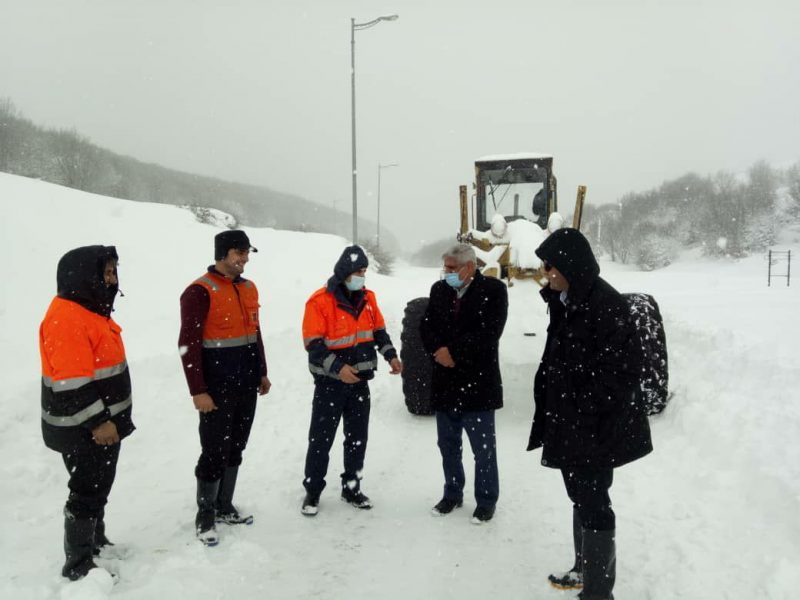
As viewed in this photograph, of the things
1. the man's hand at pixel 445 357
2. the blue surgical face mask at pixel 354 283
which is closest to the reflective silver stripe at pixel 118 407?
the blue surgical face mask at pixel 354 283

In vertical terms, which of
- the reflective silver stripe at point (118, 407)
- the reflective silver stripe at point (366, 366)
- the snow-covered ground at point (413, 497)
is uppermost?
the reflective silver stripe at point (366, 366)

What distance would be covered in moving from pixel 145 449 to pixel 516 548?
372 centimetres

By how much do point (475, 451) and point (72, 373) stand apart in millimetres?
2704

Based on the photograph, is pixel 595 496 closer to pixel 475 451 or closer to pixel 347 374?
pixel 475 451

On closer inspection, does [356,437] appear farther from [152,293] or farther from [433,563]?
[152,293]

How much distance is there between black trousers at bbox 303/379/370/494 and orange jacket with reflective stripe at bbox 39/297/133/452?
60.9 inches

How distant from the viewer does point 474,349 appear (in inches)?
166

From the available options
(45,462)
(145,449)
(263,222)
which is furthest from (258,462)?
(263,222)

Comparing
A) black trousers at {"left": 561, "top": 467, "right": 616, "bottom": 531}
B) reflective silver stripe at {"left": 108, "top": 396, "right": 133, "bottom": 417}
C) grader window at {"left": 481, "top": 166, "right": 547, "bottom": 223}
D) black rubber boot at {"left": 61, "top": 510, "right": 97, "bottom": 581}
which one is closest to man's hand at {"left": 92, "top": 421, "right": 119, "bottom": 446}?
reflective silver stripe at {"left": 108, "top": 396, "right": 133, "bottom": 417}

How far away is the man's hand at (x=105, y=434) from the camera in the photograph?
315 centimetres

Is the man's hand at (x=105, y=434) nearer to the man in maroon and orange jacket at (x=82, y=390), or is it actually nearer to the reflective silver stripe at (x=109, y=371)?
the man in maroon and orange jacket at (x=82, y=390)

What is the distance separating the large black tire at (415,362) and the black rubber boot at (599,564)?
3.65m

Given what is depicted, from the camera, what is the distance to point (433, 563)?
364cm

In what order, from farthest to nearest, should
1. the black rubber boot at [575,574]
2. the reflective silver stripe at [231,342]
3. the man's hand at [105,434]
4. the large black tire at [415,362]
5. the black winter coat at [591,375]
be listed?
1. the large black tire at [415,362]
2. the reflective silver stripe at [231,342]
3. the black rubber boot at [575,574]
4. the man's hand at [105,434]
5. the black winter coat at [591,375]
